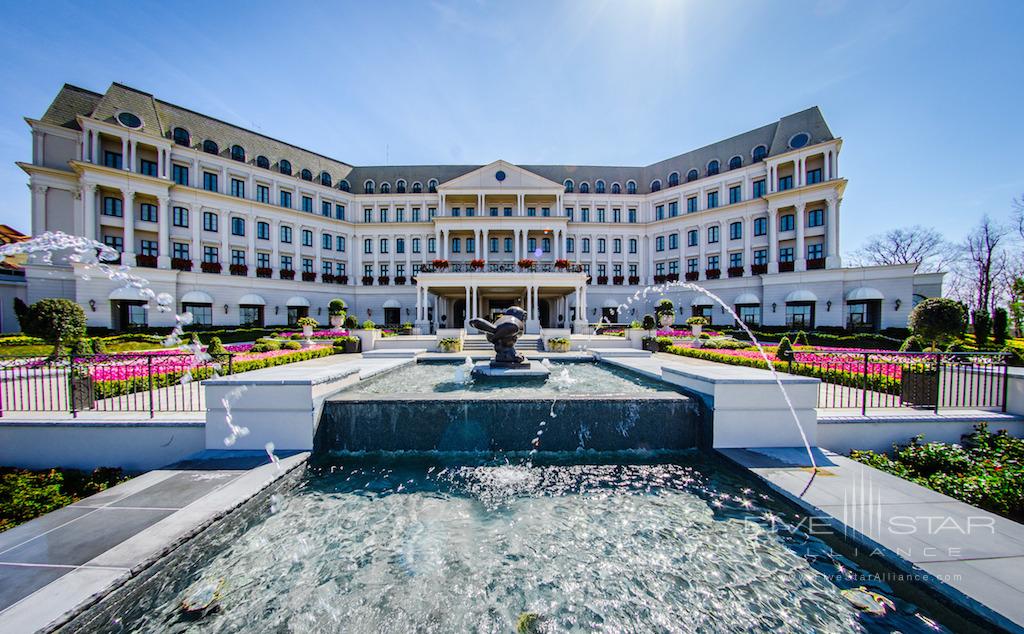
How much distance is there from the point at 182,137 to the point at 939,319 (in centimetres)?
5263

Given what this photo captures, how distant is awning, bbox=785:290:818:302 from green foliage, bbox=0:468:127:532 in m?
40.2

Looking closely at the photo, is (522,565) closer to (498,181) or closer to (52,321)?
(52,321)

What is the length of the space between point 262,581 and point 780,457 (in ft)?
23.9

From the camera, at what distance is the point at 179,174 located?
3200 centimetres

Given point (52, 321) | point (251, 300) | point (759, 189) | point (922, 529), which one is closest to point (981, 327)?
point (759, 189)

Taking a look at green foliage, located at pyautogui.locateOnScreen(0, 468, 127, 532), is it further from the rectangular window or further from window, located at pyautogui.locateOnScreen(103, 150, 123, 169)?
window, located at pyautogui.locateOnScreen(103, 150, 123, 169)

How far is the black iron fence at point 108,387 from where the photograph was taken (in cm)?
749

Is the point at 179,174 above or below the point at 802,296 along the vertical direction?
above

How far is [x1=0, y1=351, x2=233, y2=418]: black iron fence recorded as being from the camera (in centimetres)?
749

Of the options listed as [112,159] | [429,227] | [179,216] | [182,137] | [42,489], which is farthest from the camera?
[429,227]

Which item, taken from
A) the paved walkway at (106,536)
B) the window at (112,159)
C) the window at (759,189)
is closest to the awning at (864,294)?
the window at (759,189)

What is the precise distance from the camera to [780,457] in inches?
232

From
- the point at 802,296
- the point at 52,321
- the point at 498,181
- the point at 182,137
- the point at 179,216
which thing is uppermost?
the point at 182,137

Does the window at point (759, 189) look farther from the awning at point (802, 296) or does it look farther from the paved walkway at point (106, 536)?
the paved walkway at point (106, 536)
